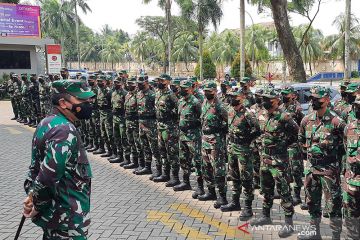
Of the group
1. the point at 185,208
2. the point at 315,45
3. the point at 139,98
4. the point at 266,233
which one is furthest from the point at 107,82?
the point at 315,45

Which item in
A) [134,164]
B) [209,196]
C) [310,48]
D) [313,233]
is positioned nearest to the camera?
[313,233]

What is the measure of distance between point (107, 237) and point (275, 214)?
240 cm

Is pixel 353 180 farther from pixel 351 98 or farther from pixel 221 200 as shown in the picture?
pixel 351 98

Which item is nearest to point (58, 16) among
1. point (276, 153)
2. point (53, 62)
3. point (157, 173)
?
point (53, 62)

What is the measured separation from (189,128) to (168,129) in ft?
2.41

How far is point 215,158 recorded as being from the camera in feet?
19.1

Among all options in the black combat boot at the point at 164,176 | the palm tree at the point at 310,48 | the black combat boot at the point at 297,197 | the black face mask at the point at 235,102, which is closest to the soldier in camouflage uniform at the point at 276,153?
the black face mask at the point at 235,102

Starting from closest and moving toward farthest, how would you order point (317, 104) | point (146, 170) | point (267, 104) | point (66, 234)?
point (66, 234)
point (317, 104)
point (267, 104)
point (146, 170)

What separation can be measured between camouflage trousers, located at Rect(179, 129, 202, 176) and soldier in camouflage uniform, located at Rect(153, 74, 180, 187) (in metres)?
0.44

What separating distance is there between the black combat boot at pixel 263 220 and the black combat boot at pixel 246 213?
215 mm

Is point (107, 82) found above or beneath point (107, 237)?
above

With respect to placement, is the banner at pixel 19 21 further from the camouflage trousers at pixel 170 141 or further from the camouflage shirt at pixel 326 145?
the camouflage shirt at pixel 326 145

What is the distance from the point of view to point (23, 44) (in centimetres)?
2570

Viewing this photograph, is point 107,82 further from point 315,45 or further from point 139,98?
point 315,45
